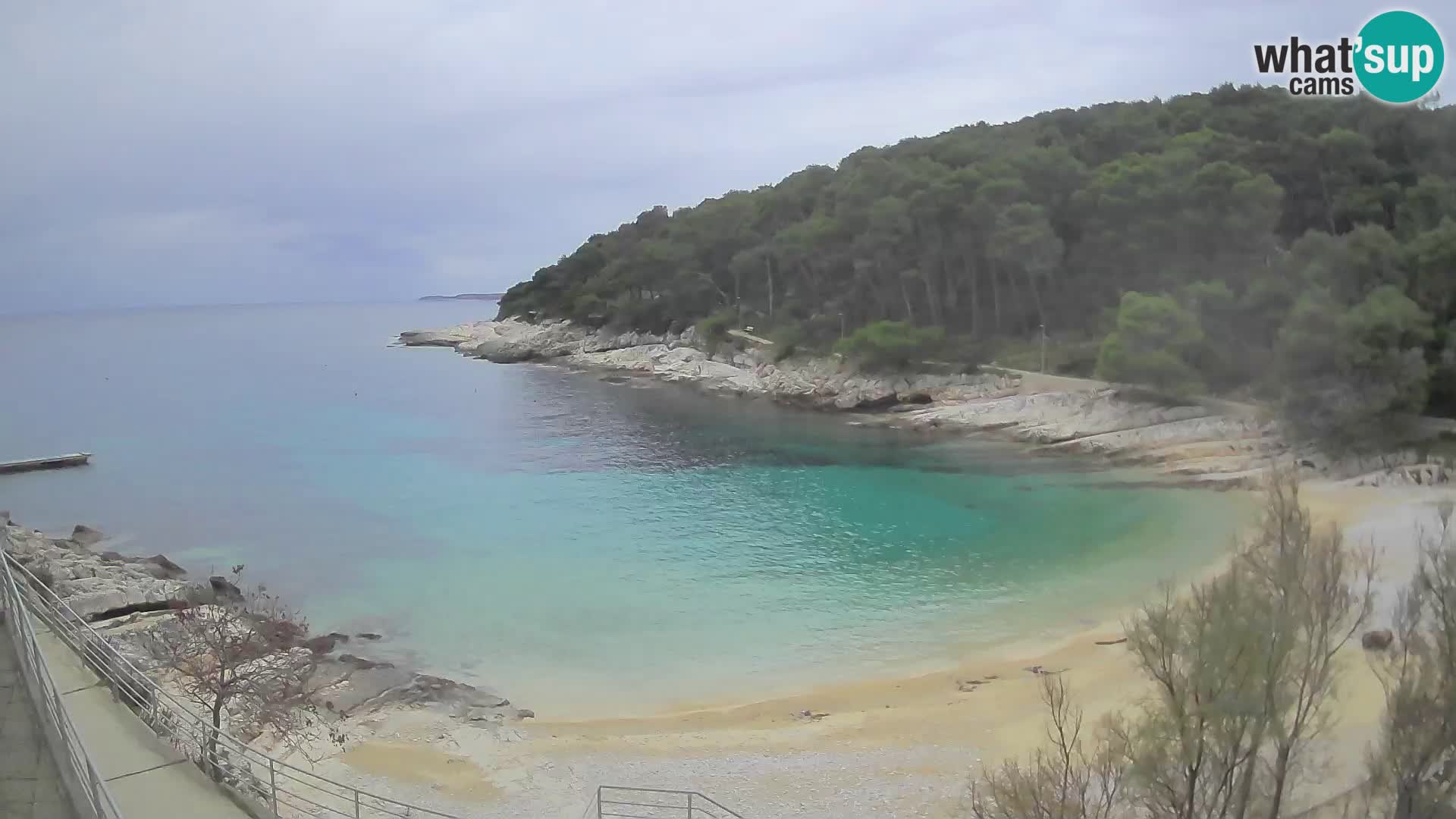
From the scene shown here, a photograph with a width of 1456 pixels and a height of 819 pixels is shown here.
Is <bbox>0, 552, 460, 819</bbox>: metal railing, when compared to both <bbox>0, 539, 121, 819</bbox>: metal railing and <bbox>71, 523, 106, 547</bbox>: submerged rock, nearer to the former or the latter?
<bbox>0, 539, 121, 819</bbox>: metal railing

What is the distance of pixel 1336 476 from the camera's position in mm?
22578

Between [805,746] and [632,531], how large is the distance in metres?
11.6

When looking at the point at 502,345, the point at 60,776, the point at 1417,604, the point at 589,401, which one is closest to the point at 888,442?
the point at 589,401

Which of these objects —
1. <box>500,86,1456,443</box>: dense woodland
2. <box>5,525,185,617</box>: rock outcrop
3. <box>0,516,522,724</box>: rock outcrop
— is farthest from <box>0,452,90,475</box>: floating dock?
<box>500,86,1456,443</box>: dense woodland

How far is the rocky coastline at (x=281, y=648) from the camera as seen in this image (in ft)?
40.6

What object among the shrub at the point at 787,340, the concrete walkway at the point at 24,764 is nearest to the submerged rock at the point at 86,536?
the concrete walkway at the point at 24,764

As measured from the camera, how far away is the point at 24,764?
516cm

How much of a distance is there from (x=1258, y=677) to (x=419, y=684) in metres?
10.8

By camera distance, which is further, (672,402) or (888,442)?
(672,402)

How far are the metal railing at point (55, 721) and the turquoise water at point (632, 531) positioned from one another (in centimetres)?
767

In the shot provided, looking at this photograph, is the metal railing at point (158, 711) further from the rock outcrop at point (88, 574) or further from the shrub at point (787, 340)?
the shrub at point (787, 340)

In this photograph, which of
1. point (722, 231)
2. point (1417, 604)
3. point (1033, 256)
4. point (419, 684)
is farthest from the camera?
point (722, 231)

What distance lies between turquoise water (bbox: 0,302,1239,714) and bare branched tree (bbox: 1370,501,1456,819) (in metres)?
7.42

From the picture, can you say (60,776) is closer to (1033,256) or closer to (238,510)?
(238,510)
